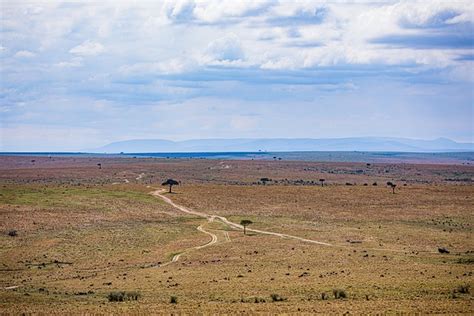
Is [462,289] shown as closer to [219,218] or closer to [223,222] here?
[223,222]

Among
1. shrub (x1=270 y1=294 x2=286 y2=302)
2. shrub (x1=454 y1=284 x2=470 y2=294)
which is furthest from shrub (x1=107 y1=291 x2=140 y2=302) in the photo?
shrub (x1=454 y1=284 x2=470 y2=294)

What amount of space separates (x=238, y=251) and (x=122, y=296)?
24.4 m

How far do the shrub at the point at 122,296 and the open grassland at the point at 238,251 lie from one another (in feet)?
0.90

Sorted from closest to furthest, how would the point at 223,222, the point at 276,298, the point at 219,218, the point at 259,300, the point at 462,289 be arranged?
the point at 259,300 < the point at 276,298 < the point at 462,289 < the point at 223,222 < the point at 219,218

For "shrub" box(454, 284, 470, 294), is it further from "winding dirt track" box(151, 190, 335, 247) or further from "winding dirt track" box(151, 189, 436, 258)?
"winding dirt track" box(151, 190, 335, 247)

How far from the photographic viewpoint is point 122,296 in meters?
44.5

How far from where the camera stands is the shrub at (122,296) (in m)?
44.2

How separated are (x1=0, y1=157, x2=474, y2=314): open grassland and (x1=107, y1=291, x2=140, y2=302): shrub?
0.27m

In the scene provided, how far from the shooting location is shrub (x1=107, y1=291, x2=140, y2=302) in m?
44.2

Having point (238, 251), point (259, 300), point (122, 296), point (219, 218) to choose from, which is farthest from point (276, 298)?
point (219, 218)

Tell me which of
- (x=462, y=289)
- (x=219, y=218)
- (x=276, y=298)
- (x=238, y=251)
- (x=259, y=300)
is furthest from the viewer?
(x=219, y=218)

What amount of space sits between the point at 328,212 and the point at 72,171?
102 m

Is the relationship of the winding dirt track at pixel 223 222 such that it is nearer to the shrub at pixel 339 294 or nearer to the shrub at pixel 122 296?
Result: the shrub at pixel 122 296

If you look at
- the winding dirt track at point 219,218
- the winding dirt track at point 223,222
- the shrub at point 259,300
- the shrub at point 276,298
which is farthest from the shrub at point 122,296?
the winding dirt track at point 219,218
